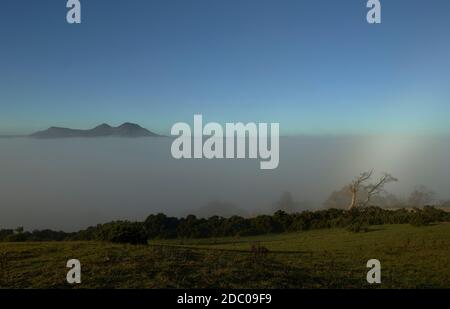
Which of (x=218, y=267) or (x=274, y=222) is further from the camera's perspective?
(x=274, y=222)

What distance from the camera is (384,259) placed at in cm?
2359

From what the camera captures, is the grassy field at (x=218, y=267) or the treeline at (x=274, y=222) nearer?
the grassy field at (x=218, y=267)

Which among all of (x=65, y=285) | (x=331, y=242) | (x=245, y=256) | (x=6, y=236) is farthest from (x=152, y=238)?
(x=65, y=285)

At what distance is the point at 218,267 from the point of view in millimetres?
18688

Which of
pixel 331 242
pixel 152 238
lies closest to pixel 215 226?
pixel 152 238

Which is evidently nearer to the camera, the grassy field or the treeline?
→ the grassy field

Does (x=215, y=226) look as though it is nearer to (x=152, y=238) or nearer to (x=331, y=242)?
(x=152, y=238)

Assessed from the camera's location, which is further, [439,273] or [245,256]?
[245,256]

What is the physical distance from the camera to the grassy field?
1652 centimetres

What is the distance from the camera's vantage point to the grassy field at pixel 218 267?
1652 cm

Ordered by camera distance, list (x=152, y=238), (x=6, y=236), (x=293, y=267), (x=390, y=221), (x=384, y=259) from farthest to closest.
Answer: (x=390, y=221) → (x=152, y=238) → (x=6, y=236) → (x=384, y=259) → (x=293, y=267)
